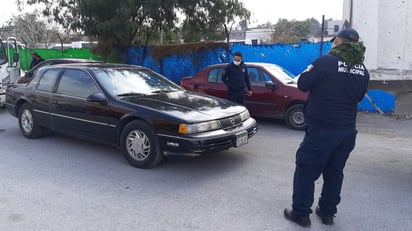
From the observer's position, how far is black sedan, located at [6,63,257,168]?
4969 mm

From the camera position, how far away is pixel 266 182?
478cm

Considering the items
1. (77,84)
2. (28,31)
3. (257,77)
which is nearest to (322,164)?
(77,84)

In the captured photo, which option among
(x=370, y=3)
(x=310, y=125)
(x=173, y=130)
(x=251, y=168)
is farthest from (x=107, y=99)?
(x=370, y=3)

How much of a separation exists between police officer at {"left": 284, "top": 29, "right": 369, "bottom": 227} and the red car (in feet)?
14.7

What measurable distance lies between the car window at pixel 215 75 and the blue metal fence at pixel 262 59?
10.5 feet

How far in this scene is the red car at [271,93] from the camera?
8.05 metres

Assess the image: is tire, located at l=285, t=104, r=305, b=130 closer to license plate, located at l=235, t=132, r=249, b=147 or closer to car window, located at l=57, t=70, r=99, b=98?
license plate, located at l=235, t=132, r=249, b=147

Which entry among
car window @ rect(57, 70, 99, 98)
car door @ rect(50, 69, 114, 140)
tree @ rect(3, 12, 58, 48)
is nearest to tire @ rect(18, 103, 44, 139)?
car door @ rect(50, 69, 114, 140)

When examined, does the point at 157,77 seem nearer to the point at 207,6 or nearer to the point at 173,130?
the point at 173,130

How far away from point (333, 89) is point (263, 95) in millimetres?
5089

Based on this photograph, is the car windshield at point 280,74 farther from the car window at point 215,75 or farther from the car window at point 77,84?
the car window at point 77,84

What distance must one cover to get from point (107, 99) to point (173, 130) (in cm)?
131

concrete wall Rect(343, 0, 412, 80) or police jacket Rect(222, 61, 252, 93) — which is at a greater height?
concrete wall Rect(343, 0, 412, 80)

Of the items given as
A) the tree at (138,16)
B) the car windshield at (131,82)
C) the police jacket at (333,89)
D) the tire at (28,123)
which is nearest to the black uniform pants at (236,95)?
the car windshield at (131,82)
